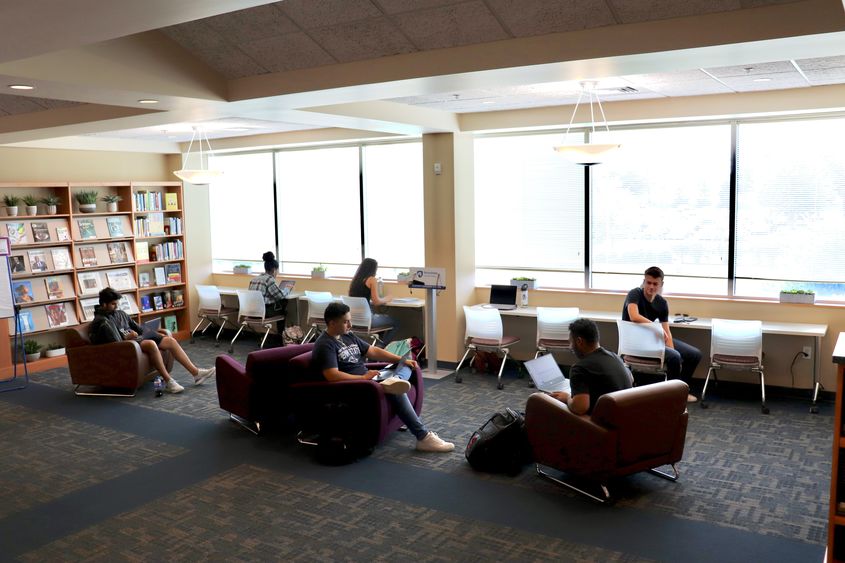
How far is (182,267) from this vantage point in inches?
451

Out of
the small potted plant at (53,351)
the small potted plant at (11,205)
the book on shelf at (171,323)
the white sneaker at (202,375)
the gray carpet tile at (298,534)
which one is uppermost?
the small potted plant at (11,205)

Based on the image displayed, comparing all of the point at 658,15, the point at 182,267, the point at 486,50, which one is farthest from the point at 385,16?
the point at 182,267

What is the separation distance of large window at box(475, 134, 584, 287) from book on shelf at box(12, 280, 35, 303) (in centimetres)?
569

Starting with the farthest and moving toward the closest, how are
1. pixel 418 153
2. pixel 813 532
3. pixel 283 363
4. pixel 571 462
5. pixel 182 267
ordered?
pixel 182 267
pixel 418 153
pixel 283 363
pixel 571 462
pixel 813 532

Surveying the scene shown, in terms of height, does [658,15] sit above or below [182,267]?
above

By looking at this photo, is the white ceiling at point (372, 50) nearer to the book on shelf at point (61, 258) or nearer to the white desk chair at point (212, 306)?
the book on shelf at point (61, 258)

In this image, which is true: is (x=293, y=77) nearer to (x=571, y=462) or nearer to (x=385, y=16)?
(x=385, y=16)

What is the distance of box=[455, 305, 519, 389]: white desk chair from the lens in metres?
8.12

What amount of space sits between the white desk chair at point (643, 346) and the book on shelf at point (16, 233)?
730 centimetres

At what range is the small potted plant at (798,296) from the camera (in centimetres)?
730

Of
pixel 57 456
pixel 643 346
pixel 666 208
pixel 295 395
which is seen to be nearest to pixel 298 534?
pixel 295 395

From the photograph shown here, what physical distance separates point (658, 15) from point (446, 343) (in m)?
5.60

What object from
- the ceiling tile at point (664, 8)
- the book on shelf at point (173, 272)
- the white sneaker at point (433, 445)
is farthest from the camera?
the book on shelf at point (173, 272)

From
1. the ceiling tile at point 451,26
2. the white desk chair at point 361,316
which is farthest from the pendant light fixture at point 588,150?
the white desk chair at point 361,316
